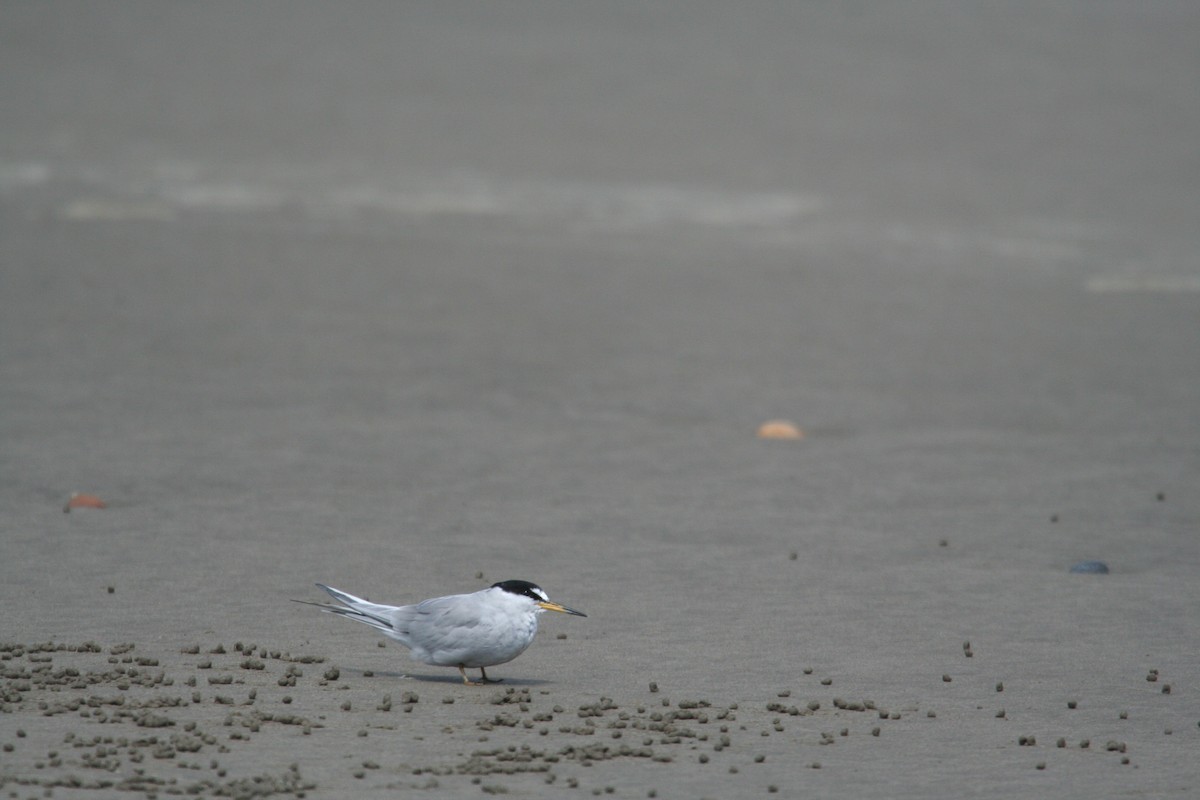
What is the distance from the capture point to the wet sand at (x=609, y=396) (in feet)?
23.5

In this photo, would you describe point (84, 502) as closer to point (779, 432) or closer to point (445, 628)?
point (445, 628)

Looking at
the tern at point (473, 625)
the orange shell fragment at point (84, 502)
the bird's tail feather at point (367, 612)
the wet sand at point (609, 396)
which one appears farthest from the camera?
the orange shell fragment at point (84, 502)

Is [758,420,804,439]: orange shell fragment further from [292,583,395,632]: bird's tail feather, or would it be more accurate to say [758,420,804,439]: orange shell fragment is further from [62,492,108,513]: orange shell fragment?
[292,583,395,632]: bird's tail feather

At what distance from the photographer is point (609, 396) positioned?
1708cm

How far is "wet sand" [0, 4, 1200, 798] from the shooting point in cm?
716

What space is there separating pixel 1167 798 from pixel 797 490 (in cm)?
715

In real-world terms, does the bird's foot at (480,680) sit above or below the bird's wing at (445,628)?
below

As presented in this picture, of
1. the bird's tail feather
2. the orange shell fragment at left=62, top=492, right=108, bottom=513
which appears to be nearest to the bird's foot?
the bird's tail feather

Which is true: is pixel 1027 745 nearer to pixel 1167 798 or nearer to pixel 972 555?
pixel 1167 798

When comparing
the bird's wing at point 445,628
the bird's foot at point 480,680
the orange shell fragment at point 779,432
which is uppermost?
the orange shell fragment at point 779,432

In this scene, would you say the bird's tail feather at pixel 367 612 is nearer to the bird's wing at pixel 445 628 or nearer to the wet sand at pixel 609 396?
the bird's wing at pixel 445 628

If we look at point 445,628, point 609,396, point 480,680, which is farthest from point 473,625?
point 609,396

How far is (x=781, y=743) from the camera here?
695cm

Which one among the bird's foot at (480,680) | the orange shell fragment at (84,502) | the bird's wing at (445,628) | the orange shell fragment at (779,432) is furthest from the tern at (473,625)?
the orange shell fragment at (779,432)
